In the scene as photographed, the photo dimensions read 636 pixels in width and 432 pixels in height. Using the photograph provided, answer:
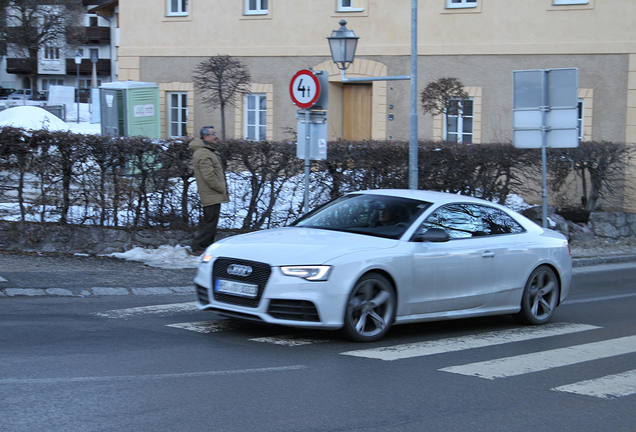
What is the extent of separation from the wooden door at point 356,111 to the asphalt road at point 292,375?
52.4 feet

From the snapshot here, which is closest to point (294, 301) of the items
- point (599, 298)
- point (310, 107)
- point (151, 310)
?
point (151, 310)

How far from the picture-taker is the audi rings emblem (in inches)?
280

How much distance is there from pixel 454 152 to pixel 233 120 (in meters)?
12.2

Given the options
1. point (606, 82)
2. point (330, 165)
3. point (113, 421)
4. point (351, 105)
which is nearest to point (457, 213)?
point (113, 421)

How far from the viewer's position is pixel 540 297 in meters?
8.88

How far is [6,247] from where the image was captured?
12086mm

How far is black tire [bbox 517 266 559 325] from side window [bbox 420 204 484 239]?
969 millimetres

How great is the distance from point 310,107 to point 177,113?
1603cm

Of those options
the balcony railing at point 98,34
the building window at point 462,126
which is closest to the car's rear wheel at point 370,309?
the building window at point 462,126

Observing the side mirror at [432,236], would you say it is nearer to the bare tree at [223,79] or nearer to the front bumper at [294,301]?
the front bumper at [294,301]

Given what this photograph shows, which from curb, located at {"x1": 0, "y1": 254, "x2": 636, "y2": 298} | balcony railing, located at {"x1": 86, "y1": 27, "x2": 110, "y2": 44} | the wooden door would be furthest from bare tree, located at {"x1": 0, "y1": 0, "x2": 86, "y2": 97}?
curb, located at {"x1": 0, "y1": 254, "x2": 636, "y2": 298}

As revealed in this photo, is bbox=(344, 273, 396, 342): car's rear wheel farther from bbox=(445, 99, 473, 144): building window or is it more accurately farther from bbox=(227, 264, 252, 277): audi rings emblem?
bbox=(445, 99, 473, 144): building window

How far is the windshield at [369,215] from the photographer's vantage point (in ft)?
25.7

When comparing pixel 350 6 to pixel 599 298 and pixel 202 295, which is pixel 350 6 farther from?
pixel 202 295
